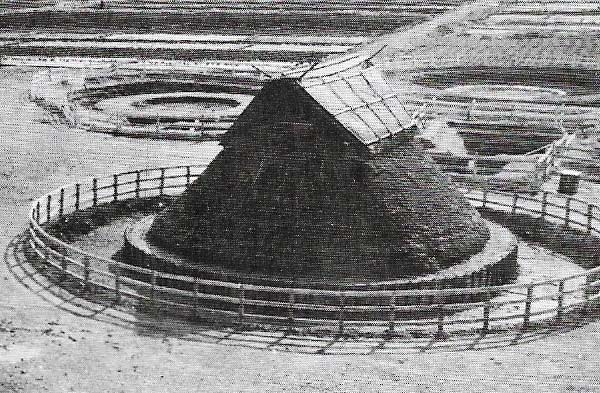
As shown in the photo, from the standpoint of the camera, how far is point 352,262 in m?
19.1

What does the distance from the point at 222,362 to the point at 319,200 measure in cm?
443

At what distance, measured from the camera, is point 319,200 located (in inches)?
772

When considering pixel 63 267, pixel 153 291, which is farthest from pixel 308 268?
pixel 63 267

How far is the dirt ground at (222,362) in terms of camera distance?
50.8 ft

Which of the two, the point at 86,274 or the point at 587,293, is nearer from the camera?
the point at 86,274

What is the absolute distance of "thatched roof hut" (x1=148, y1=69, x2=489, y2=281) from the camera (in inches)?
758

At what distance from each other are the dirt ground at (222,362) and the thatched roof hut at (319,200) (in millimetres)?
2288

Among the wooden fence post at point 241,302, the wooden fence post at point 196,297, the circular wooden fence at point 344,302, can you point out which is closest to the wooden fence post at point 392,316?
the circular wooden fence at point 344,302

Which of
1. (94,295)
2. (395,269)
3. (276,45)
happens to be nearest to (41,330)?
(94,295)

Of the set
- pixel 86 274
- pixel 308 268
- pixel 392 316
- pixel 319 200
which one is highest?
pixel 319 200

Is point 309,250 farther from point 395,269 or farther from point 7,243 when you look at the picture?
point 7,243

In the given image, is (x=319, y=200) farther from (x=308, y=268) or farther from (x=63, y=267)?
(x=63, y=267)

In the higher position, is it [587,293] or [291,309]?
[587,293]

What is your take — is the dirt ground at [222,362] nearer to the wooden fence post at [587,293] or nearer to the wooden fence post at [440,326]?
the wooden fence post at [440,326]
